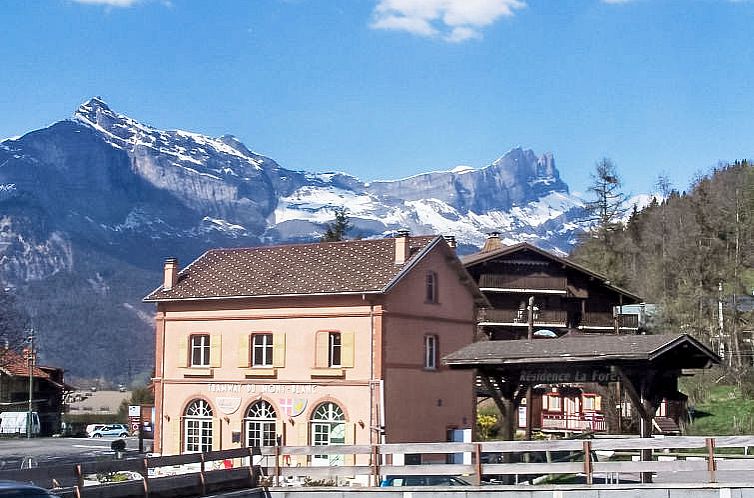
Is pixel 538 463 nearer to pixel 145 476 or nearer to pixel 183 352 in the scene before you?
pixel 145 476

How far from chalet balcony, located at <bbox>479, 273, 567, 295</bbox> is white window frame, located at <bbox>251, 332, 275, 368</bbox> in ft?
98.0

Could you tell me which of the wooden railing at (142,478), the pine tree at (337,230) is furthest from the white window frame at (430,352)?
the pine tree at (337,230)

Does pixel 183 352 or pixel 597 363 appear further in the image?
pixel 183 352

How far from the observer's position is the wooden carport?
24.0m

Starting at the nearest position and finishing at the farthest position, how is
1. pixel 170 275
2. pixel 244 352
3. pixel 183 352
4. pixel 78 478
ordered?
pixel 78 478, pixel 244 352, pixel 183 352, pixel 170 275

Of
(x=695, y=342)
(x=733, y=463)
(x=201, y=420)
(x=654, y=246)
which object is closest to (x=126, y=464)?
(x=695, y=342)

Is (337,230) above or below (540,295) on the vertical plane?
above

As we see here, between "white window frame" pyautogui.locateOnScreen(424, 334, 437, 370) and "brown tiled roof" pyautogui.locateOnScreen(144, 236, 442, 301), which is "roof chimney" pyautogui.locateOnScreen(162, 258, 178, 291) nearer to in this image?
"brown tiled roof" pyautogui.locateOnScreen(144, 236, 442, 301)

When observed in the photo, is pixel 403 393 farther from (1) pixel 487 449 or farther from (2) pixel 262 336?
(1) pixel 487 449

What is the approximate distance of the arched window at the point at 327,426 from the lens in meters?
38.4

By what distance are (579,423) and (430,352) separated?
1372cm

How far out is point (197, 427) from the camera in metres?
42.1

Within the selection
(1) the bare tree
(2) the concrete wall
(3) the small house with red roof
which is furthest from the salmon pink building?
(3) the small house with red roof

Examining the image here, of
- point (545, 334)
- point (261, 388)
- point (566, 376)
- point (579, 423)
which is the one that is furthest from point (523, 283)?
point (566, 376)
